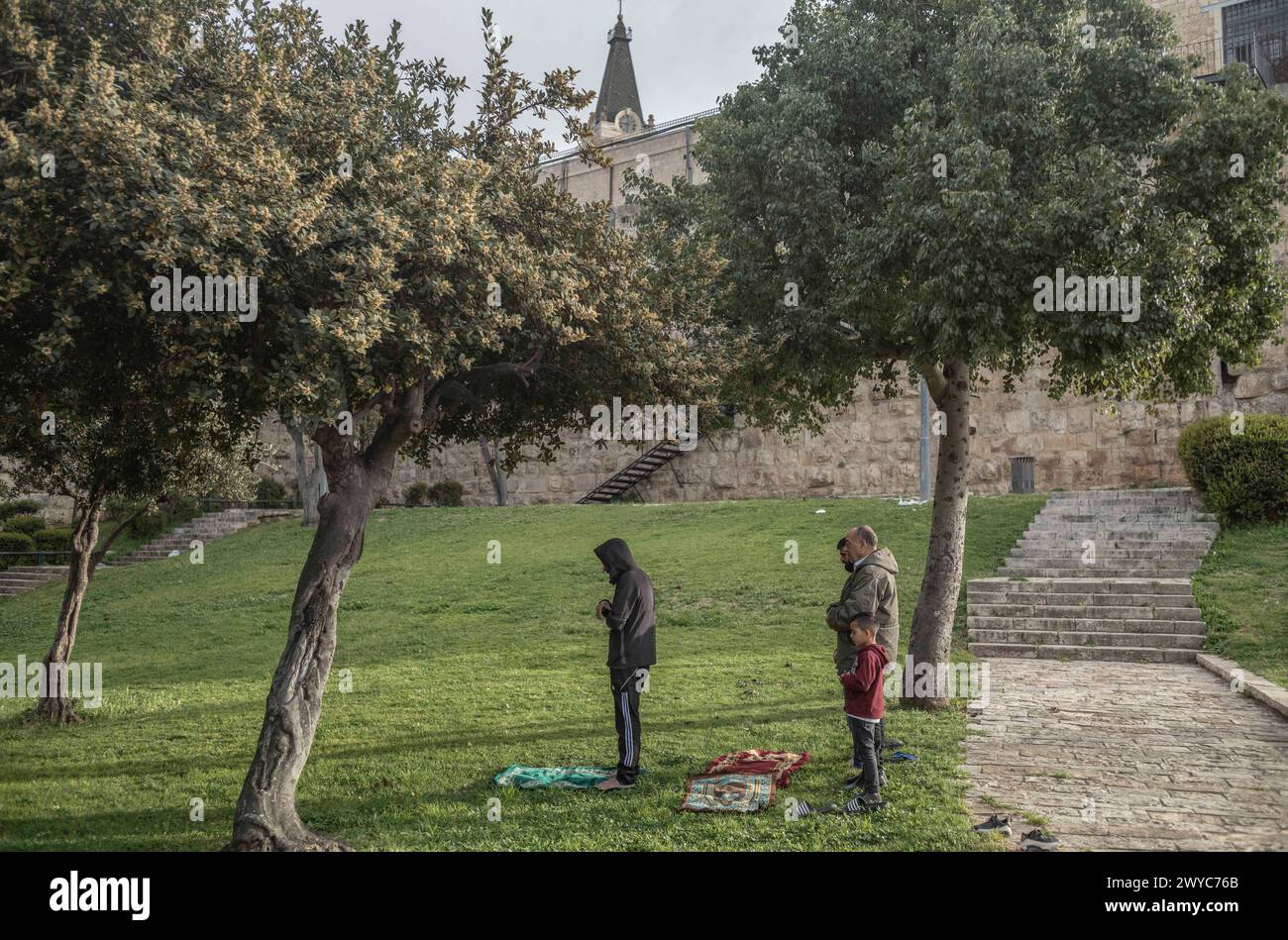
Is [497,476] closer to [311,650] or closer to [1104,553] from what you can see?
[1104,553]

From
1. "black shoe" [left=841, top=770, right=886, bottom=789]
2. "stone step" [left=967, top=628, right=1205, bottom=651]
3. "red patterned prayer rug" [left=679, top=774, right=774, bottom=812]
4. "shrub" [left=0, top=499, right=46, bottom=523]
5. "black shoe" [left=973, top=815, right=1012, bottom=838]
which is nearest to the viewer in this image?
"black shoe" [left=973, top=815, right=1012, bottom=838]

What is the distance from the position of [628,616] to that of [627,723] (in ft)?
2.72

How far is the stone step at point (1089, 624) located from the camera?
1470 cm

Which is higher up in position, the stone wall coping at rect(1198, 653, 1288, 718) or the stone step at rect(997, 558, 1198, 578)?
the stone step at rect(997, 558, 1198, 578)

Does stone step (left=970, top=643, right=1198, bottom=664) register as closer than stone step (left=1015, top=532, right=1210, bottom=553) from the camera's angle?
Yes

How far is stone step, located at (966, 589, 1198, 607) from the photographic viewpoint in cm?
1540

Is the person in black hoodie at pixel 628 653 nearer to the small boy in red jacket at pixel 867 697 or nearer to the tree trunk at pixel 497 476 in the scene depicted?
the small boy in red jacket at pixel 867 697

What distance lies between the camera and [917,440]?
1090 inches

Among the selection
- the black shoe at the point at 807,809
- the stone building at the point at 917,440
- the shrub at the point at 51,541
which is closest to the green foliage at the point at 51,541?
the shrub at the point at 51,541

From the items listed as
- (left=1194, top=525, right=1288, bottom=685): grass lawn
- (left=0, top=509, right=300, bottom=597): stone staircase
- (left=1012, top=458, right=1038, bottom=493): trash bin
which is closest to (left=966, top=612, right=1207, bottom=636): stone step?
(left=1194, top=525, right=1288, bottom=685): grass lawn

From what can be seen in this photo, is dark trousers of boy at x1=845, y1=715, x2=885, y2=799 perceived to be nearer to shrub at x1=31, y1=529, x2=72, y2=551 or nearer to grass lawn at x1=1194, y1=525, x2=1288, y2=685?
grass lawn at x1=1194, y1=525, x2=1288, y2=685

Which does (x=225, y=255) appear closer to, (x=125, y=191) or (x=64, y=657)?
(x=125, y=191)

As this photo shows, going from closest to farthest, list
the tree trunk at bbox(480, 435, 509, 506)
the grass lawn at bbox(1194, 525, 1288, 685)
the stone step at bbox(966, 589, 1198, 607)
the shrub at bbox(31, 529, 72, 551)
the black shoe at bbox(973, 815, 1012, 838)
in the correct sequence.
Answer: the black shoe at bbox(973, 815, 1012, 838) → the grass lawn at bbox(1194, 525, 1288, 685) → the stone step at bbox(966, 589, 1198, 607) → the shrub at bbox(31, 529, 72, 551) → the tree trunk at bbox(480, 435, 509, 506)

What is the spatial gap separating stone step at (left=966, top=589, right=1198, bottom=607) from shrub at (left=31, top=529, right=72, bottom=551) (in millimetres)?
26496
